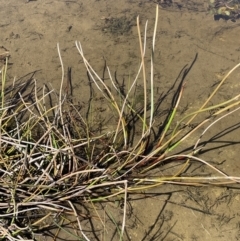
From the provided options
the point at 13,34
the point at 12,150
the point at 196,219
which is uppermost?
the point at 13,34

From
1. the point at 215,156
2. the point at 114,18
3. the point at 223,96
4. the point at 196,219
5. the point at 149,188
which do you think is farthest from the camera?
the point at 114,18

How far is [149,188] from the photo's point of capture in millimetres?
1850

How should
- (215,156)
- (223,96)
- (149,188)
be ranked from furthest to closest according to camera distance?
(223,96) < (215,156) < (149,188)

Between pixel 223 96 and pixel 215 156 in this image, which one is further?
pixel 223 96

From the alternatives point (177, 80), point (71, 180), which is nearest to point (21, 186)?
point (71, 180)

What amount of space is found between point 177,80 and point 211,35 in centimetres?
59

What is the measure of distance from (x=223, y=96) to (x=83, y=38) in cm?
109

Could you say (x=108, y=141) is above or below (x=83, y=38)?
below

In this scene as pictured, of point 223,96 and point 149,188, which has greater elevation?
point 223,96

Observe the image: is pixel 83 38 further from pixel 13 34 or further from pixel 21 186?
pixel 21 186

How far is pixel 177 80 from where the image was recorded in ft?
7.95

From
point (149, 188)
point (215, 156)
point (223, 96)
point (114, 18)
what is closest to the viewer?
point (149, 188)

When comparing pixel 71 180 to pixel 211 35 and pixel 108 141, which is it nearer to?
pixel 108 141

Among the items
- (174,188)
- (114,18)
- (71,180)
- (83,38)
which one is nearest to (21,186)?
(71,180)
